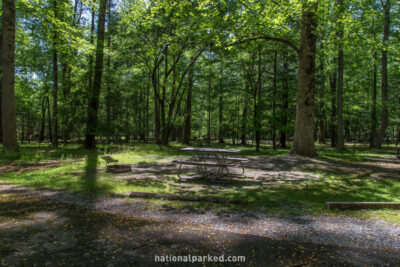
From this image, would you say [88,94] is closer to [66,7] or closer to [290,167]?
[66,7]

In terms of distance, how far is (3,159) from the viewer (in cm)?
1065

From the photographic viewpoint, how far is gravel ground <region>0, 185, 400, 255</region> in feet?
12.0

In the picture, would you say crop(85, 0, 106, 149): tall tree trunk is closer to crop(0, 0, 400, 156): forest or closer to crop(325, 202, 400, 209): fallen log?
crop(0, 0, 400, 156): forest

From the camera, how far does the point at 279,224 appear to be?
4227 mm

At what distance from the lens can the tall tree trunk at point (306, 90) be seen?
12695 millimetres

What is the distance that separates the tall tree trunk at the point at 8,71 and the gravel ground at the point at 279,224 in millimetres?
8378

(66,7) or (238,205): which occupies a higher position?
(66,7)

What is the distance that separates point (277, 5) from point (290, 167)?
7.60 m

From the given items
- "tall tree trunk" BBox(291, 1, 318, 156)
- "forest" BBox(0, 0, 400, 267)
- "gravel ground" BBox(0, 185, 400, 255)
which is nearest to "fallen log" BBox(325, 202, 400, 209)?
"forest" BBox(0, 0, 400, 267)

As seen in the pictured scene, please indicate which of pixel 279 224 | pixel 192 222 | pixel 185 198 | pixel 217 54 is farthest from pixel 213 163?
pixel 217 54

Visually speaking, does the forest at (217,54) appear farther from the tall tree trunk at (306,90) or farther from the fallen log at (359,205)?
the fallen log at (359,205)

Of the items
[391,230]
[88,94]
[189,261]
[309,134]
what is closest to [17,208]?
[189,261]

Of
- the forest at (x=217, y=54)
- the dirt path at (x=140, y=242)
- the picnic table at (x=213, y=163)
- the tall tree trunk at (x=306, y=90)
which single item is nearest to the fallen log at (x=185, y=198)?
the dirt path at (x=140, y=242)

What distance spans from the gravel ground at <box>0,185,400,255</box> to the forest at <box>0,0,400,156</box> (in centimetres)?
875
